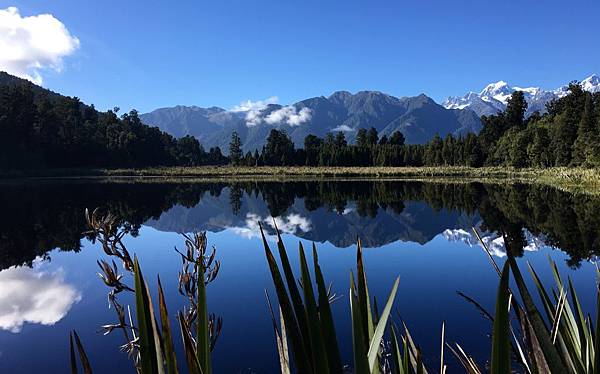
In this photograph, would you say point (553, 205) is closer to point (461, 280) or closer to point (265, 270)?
point (461, 280)

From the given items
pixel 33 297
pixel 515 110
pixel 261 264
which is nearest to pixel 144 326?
pixel 33 297

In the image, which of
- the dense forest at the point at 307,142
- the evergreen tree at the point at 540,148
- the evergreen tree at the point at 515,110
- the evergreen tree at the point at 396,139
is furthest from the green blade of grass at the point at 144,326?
the evergreen tree at the point at 396,139

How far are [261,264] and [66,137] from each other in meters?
94.9

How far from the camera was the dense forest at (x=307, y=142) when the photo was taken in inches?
2520

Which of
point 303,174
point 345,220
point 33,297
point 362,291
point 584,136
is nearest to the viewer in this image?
point 362,291

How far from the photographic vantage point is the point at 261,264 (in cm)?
1348

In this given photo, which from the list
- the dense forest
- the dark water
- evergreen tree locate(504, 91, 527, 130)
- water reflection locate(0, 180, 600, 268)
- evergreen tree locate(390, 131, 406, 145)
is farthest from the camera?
evergreen tree locate(390, 131, 406, 145)

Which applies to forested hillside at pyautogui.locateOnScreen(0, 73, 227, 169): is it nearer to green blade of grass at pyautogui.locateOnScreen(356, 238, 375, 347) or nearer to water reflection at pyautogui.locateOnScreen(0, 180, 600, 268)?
water reflection at pyautogui.locateOnScreen(0, 180, 600, 268)

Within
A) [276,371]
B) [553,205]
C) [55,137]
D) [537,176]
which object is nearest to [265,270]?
[276,371]

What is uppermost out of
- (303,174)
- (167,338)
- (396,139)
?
(396,139)

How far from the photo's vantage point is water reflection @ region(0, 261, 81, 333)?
8751mm

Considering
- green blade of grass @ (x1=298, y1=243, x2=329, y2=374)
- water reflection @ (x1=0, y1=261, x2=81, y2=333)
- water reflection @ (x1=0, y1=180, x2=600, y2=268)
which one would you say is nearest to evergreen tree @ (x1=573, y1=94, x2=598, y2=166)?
water reflection @ (x1=0, y1=180, x2=600, y2=268)

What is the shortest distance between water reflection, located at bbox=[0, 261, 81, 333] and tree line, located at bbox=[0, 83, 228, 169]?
8057 centimetres

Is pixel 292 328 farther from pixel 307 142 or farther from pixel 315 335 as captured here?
pixel 307 142
